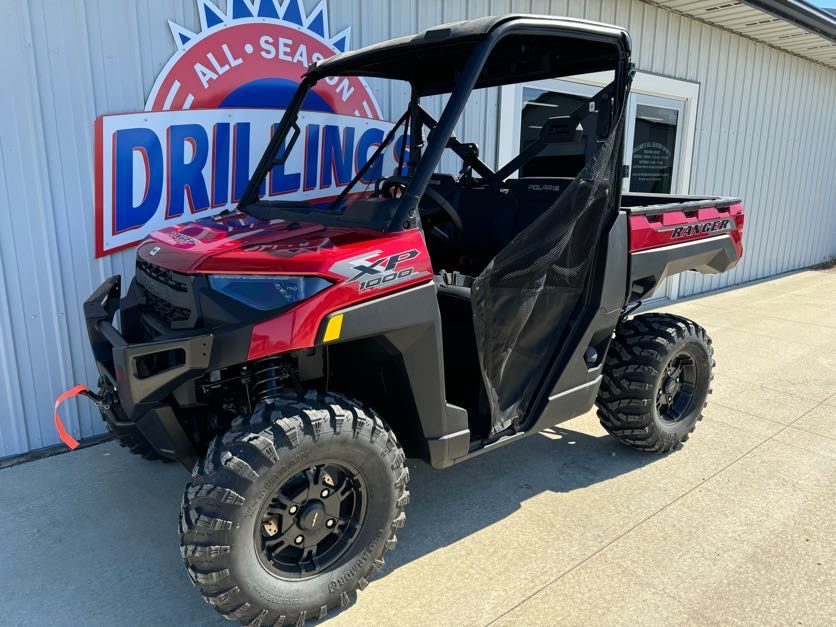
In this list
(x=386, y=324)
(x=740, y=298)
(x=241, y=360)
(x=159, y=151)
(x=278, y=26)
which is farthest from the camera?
(x=740, y=298)

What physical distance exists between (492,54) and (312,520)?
2308mm

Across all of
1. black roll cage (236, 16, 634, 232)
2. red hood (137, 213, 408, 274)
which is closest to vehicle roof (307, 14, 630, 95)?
black roll cage (236, 16, 634, 232)

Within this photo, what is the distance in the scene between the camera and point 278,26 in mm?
4133

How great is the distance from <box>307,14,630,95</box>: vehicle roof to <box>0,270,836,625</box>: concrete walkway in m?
2.07

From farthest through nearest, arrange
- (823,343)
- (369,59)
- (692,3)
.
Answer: (692,3) → (823,343) → (369,59)

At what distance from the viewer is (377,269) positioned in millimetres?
2189

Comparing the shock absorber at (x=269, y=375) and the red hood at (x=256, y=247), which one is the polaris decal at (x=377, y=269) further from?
the shock absorber at (x=269, y=375)

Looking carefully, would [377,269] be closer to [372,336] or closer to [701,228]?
[372,336]

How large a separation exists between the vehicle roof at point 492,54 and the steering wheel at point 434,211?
0.57 meters

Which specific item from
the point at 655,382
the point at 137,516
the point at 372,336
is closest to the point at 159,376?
the point at 372,336

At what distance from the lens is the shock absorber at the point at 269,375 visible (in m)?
2.31

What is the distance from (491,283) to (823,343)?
16.2ft

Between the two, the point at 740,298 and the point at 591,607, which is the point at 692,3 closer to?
the point at 740,298

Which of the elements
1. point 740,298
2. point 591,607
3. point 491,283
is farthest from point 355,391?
point 740,298
